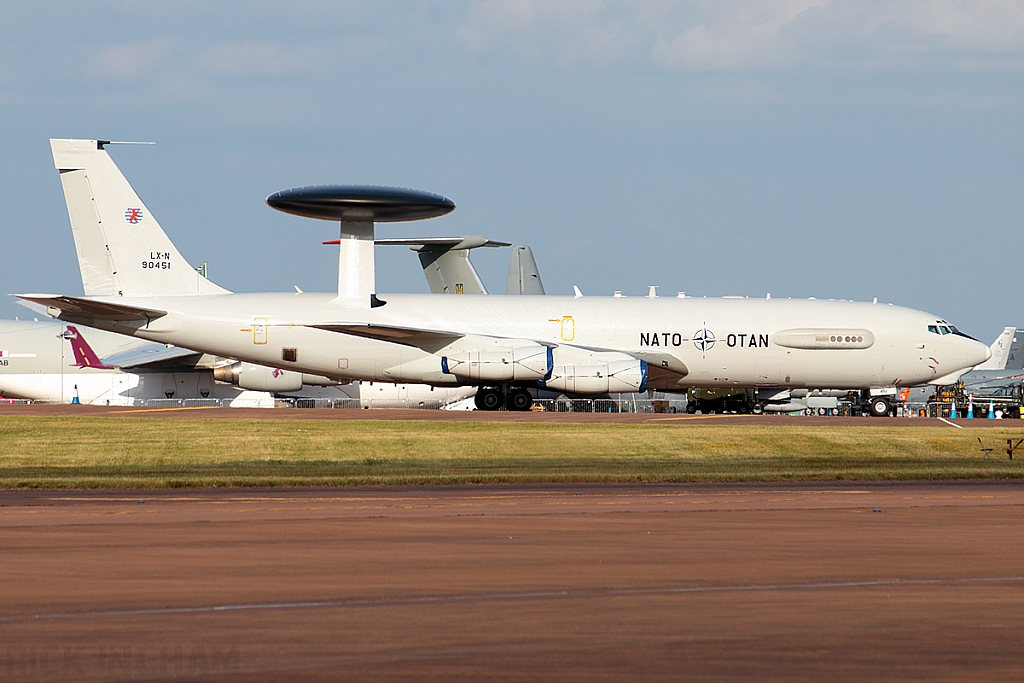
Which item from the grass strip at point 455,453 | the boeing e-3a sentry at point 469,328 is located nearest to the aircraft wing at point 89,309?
the boeing e-3a sentry at point 469,328

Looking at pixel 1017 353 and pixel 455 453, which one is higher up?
pixel 1017 353

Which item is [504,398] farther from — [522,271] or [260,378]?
[522,271]

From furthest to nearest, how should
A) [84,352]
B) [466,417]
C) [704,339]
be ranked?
1. [84,352]
2. [704,339]
3. [466,417]

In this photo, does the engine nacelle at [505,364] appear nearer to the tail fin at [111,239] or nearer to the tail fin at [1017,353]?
the tail fin at [111,239]

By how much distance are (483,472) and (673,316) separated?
19.3m

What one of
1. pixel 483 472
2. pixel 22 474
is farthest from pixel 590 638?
pixel 22 474

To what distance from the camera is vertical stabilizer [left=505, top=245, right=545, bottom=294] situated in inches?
2581

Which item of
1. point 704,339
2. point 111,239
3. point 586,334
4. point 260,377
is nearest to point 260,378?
point 260,377

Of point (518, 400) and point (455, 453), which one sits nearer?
point (455, 453)

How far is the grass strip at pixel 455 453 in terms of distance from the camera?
19.7m

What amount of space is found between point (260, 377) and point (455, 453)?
32088mm

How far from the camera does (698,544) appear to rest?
33.6ft

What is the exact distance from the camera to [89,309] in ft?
119

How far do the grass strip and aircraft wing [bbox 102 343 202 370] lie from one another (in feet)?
101
